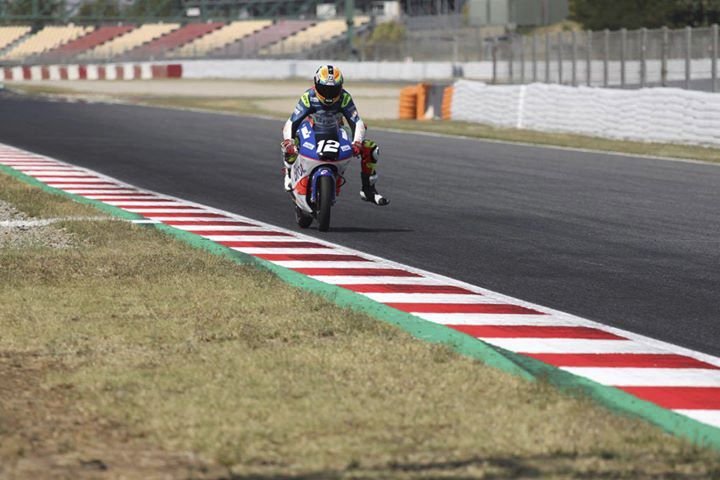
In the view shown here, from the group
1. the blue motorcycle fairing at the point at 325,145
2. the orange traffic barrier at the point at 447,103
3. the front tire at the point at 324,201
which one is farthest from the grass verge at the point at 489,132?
the blue motorcycle fairing at the point at 325,145

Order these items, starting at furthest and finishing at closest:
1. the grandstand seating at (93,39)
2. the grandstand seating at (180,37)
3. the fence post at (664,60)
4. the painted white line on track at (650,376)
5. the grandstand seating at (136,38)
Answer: the grandstand seating at (93,39) → the grandstand seating at (136,38) → the grandstand seating at (180,37) → the fence post at (664,60) → the painted white line on track at (650,376)

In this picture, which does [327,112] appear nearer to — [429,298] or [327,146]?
[327,146]

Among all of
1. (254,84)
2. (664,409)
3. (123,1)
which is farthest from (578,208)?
(123,1)

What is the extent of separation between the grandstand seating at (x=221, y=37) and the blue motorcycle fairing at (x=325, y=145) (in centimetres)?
8079

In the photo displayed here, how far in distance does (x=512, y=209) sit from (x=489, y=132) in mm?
16528

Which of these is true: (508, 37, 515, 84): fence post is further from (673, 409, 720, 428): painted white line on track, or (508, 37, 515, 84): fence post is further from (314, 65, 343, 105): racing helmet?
(673, 409, 720, 428): painted white line on track

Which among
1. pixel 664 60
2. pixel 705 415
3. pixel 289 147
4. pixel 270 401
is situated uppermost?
pixel 289 147

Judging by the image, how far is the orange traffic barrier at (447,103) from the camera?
1511 inches

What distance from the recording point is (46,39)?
106 metres

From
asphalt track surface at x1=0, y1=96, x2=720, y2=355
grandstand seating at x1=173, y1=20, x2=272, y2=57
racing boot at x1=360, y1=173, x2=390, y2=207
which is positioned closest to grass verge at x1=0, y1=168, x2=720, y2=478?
asphalt track surface at x1=0, y1=96, x2=720, y2=355

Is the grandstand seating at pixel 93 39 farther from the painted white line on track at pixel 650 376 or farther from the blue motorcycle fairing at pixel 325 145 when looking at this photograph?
the painted white line on track at pixel 650 376

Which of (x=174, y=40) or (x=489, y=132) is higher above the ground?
(x=174, y=40)

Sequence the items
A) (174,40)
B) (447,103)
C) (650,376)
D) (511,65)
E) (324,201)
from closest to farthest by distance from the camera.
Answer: (650,376)
(324,201)
(447,103)
(511,65)
(174,40)

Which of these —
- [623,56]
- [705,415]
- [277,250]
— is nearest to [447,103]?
[623,56]
